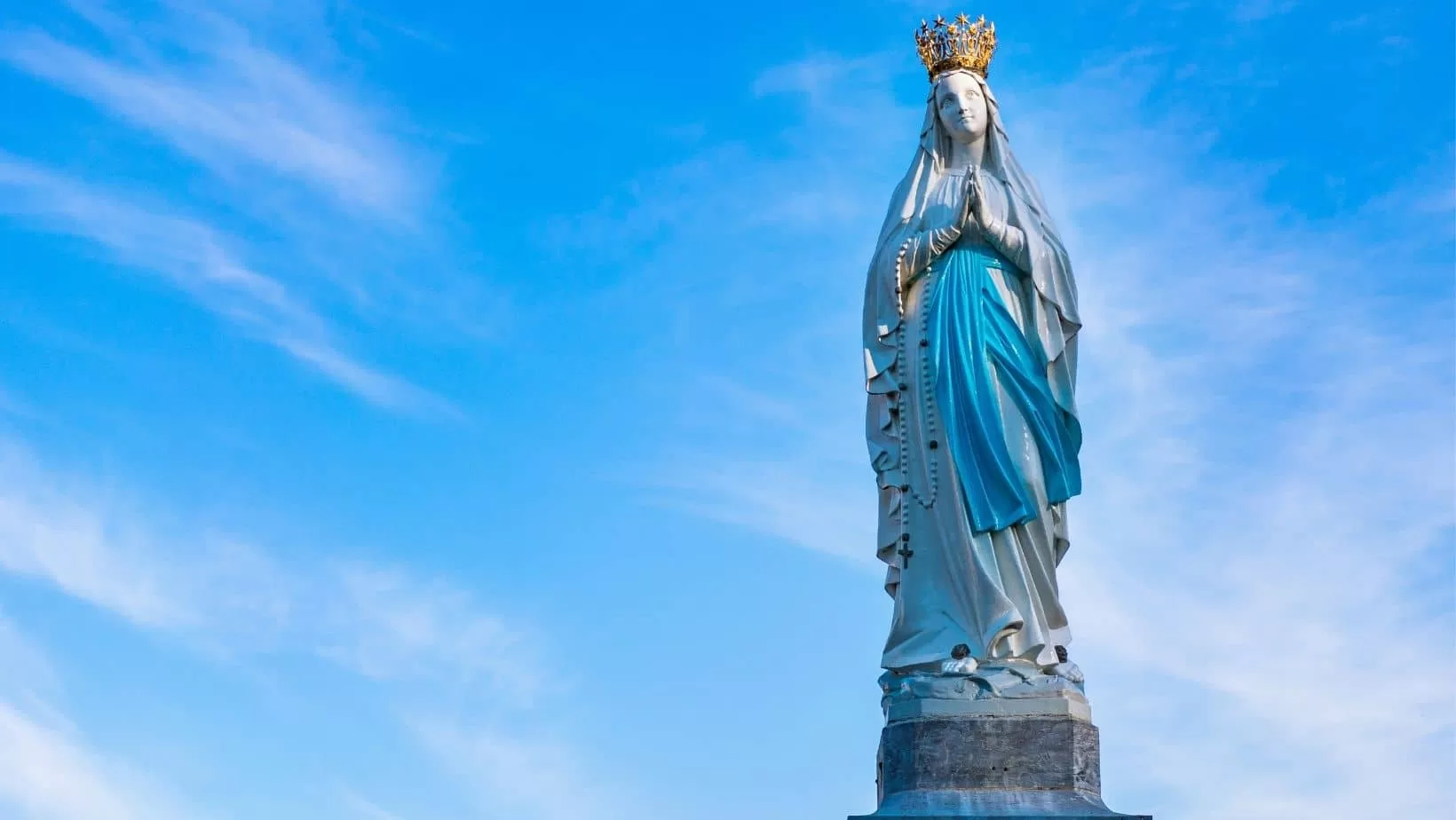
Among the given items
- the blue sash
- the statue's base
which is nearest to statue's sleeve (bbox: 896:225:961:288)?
the blue sash

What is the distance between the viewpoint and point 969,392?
554 inches

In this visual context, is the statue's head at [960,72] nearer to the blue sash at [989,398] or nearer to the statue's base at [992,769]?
the blue sash at [989,398]

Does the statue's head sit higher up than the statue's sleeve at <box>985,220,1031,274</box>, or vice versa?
the statue's head

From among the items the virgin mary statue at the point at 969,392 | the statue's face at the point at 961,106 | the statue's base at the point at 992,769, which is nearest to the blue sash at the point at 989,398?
the virgin mary statue at the point at 969,392

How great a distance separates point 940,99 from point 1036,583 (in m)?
4.53

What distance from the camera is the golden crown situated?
15.4 metres

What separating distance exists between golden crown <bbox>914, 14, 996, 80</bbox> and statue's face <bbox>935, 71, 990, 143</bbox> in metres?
0.17

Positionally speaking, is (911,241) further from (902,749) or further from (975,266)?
(902,749)

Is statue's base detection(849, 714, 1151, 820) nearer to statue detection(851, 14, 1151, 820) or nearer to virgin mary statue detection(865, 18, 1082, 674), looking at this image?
statue detection(851, 14, 1151, 820)

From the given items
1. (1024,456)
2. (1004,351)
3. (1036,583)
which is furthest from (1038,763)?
(1004,351)

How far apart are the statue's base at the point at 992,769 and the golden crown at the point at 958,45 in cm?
604

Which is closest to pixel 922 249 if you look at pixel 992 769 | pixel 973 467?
pixel 973 467

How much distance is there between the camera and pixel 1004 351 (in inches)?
560

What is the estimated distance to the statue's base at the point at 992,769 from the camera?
12617 millimetres
